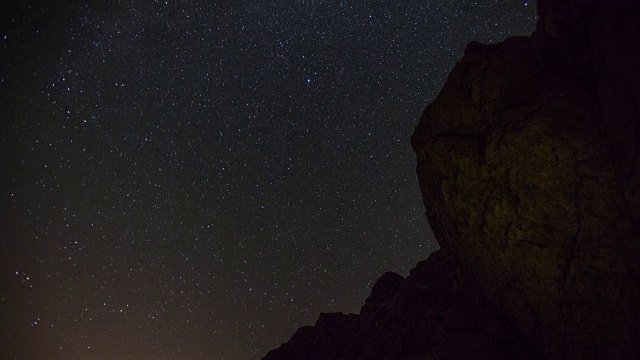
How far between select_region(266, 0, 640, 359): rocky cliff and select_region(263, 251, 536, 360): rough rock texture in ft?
0.15

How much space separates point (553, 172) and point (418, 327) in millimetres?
4793

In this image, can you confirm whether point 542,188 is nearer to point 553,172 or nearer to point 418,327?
point 553,172

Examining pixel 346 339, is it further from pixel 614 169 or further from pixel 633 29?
pixel 633 29

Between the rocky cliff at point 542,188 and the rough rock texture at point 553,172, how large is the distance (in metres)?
0.02

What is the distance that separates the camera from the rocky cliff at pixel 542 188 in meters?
5.95

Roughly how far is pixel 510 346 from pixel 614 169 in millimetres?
3720

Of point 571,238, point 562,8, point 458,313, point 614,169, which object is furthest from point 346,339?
point 562,8

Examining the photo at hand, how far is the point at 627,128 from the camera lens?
18.4 ft

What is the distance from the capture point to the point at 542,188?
679cm

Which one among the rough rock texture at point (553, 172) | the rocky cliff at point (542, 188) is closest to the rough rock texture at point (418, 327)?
the rocky cliff at point (542, 188)

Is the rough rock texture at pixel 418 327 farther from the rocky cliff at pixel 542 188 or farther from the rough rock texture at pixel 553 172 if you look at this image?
the rough rock texture at pixel 553 172

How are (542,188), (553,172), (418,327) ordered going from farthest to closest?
(418,327) < (542,188) < (553,172)

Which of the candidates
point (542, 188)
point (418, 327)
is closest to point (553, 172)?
point (542, 188)

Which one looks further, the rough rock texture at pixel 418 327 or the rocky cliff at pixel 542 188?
the rough rock texture at pixel 418 327
